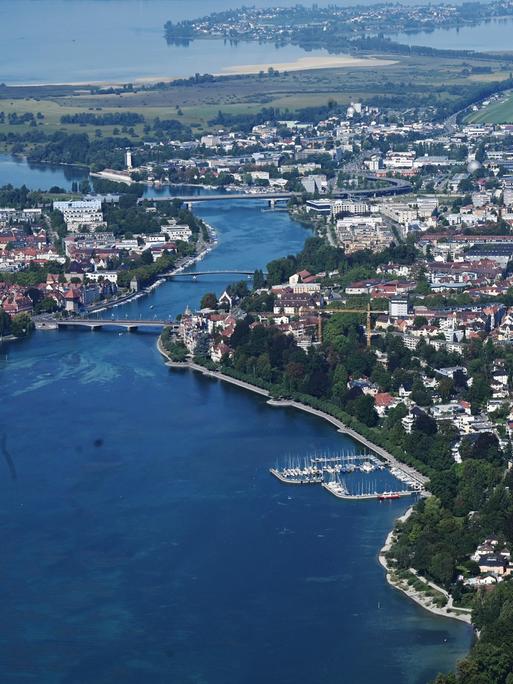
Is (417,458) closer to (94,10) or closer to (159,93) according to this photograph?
(159,93)

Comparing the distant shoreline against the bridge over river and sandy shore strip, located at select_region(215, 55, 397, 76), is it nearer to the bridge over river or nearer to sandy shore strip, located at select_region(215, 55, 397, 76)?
sandy shore strip, located at select_region(215, 55, 397, 76)

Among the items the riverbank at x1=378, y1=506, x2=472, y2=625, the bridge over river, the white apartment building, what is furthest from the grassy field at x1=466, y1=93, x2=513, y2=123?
the riverbank at x1=378, y1=506, x2=472, y2=625

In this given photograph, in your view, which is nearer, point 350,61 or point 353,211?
point 353,211

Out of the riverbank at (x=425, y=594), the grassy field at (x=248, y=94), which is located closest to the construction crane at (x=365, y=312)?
the riverbank at (x=425, y=594)

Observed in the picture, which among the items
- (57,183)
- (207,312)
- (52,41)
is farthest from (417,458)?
(52,41)

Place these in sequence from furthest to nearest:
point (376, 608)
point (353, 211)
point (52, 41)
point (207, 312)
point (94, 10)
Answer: point (94, 10), point (52, 41), point (353, 211), point (207, 312), point (376, 608)

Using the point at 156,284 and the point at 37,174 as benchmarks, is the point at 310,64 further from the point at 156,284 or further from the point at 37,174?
the point at 156,284
